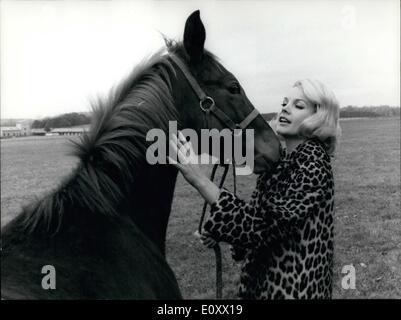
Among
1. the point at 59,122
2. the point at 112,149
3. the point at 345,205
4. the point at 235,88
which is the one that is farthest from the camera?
the point at 345,205

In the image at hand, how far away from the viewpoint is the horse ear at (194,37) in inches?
63.4

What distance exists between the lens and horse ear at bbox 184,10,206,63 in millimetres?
1611

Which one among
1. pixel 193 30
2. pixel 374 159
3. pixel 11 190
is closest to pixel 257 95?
pixel 193 30

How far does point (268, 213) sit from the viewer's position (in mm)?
1567

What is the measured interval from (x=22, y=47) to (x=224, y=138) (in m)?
1.32

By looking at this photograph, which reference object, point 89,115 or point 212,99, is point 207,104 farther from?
point 89,115

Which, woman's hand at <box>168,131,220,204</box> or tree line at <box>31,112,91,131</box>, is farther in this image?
tree line at <box>31,112,91,131</box>

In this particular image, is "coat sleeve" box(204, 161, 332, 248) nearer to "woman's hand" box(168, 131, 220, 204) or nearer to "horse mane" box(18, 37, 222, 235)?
"woman's hand" box(168, 131, 220, 204)

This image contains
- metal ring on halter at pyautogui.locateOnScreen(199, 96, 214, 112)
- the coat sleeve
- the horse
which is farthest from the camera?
metal ring on halter at pyautogui.locateOnScreen(199, 96, 214, 112)

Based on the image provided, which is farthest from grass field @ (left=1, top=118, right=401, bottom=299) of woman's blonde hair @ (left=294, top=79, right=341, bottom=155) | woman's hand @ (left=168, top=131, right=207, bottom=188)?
woman's blonde hair @ (left=294, top=79, right=341, bottom=155)

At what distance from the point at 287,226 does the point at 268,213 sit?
0.31ft

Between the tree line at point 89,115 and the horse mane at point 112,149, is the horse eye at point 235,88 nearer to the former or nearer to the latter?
the horse mane at point 112,149

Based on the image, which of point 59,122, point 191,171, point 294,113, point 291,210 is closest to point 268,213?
point 291,210

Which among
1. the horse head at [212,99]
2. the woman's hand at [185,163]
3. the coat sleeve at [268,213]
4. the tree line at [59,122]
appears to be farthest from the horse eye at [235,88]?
the tree line at [59,122]
